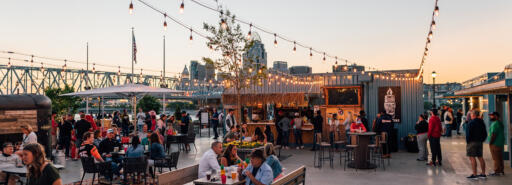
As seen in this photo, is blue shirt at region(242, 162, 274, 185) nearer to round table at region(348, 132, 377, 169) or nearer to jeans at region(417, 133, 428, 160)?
round table at region(348, 132, 377, 169)

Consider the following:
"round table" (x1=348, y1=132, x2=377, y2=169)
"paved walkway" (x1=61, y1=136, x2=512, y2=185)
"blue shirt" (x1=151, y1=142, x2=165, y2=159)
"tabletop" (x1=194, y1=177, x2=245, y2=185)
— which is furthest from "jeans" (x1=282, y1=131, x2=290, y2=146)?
"tabletop" (x1=194, y1=177, x2=245, y2=185)

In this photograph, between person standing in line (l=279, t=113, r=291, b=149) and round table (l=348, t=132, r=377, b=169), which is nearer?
round table (l=348, t=132, r=377, b=169)

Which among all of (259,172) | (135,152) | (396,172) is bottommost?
(396,172)

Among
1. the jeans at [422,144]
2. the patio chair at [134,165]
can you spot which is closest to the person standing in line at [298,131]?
the jeans at [422,144]

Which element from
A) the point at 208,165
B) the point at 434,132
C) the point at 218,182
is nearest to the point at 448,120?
the point at 434,132

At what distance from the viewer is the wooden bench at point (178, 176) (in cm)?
504

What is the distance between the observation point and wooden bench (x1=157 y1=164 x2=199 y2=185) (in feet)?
16.5

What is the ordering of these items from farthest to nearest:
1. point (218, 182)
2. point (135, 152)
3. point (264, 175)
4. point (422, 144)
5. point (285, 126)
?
point (285, 126) → point (422, 144) → point (135, 152) → point (218, 182) → point (264, 175)

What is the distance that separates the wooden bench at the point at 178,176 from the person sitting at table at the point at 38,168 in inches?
66.4

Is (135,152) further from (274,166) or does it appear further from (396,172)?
(396,172)

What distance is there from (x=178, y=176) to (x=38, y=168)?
2.33 meters

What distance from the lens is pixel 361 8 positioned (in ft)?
51.4

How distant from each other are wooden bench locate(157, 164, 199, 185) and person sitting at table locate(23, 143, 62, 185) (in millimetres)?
1687

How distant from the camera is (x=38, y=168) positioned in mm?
3385
